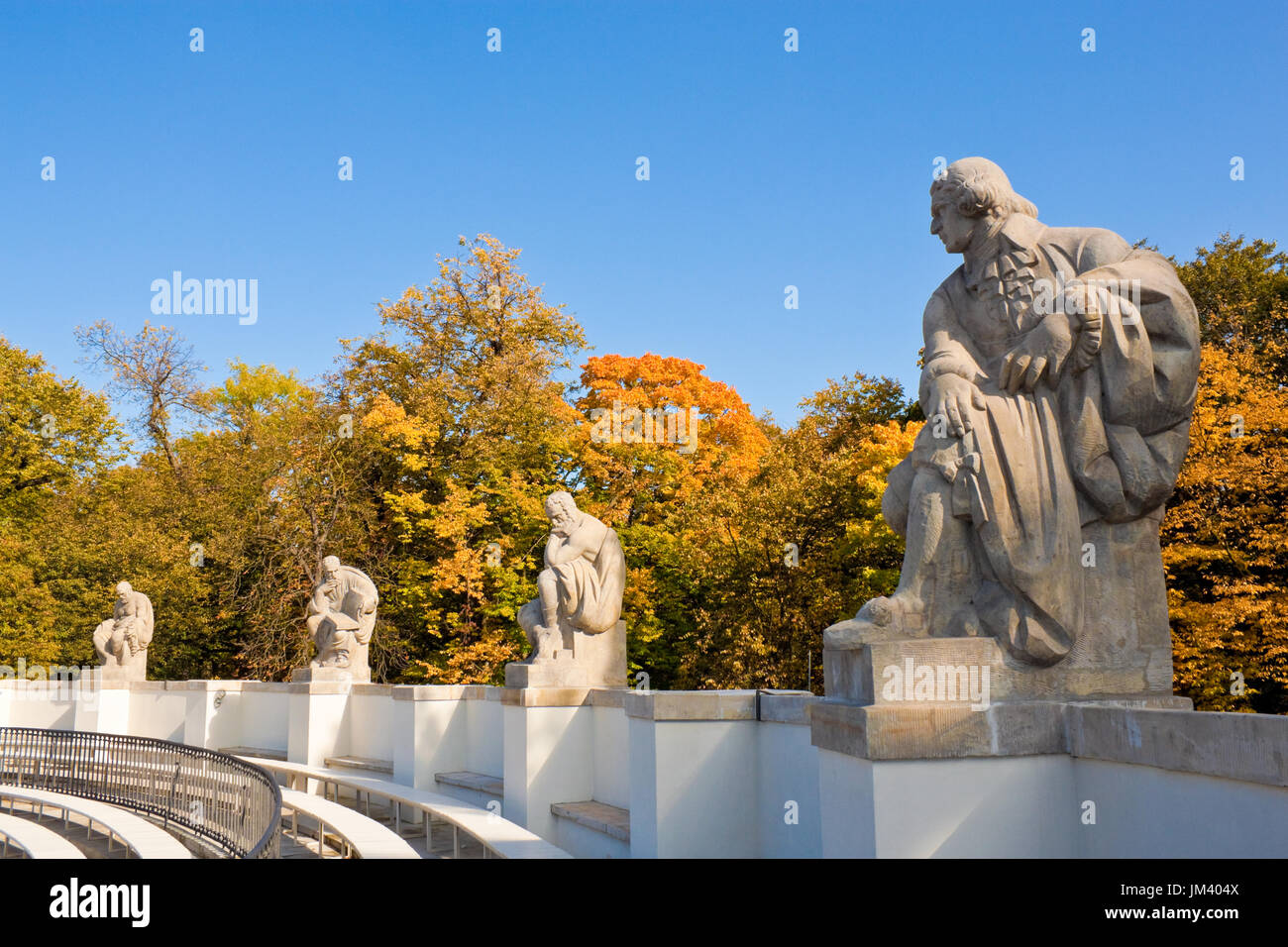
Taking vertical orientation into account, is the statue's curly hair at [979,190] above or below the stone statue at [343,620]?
above

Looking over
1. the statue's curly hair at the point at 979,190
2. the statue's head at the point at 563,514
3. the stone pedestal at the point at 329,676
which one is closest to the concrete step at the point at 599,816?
the statue's head at the point at 563,514

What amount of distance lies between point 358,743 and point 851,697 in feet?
38.7

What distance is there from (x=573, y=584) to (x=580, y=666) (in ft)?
2.64

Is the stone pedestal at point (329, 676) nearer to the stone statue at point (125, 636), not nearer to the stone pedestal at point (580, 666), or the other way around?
the stone pedestal at point (580, 666)

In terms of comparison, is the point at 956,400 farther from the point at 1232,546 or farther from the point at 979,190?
the point at 1232,546

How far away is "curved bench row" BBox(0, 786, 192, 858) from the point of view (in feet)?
29.2

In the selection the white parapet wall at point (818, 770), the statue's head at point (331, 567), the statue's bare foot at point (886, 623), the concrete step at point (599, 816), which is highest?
the statue's head at point (331, 567)

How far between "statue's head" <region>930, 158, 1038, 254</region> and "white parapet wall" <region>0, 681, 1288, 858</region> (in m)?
2.23

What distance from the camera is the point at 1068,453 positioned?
480 centimetres

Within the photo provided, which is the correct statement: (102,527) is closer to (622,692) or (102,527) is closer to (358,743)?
Answer: (358,743)

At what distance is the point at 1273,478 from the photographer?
1711cm

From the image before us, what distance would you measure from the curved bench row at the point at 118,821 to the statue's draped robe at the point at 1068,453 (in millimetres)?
7026

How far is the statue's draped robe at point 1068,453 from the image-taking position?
4.59m
